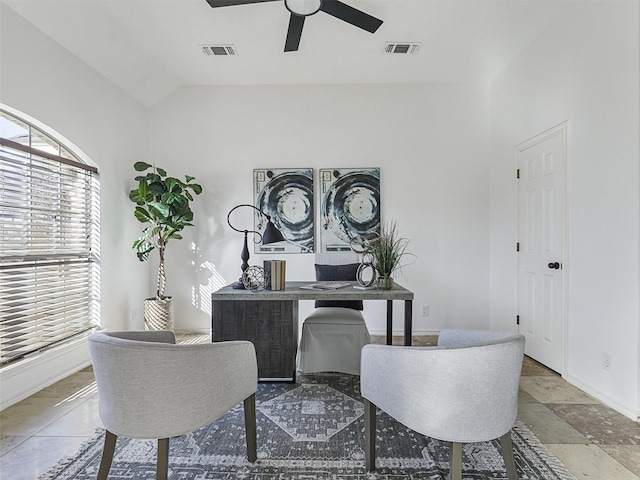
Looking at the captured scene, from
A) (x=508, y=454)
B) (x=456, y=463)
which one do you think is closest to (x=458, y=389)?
(x=456, y=463)

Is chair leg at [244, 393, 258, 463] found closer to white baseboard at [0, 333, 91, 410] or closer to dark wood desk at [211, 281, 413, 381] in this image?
dark wood desk at [211, 281, 413, 381]

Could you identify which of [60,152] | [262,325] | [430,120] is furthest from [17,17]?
[430,120]

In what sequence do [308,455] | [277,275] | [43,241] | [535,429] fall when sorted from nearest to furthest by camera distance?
[308,455] < [535,429] < [277,275] < [43,241]

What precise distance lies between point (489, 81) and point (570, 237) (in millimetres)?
2182

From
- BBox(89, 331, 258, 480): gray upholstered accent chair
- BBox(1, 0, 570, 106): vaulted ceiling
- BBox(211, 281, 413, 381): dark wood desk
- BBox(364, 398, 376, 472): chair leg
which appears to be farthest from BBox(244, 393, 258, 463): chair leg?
BBox(1, 0, 570, 106): vaulted ceiling

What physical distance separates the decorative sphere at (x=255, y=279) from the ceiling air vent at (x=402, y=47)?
7.83ft

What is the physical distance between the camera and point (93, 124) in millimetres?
3207

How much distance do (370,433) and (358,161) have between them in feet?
9.96

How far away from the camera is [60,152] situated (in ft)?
9.70

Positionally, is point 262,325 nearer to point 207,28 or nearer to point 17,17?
point 207,28

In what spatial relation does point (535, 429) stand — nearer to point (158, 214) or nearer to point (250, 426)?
point (250, 426)

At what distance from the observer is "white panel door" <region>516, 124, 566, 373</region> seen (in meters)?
2.83

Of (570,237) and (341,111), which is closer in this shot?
(570,237)

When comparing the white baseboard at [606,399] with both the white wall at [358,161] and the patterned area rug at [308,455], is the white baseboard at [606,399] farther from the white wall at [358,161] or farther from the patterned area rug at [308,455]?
the white wall at [358,161]
